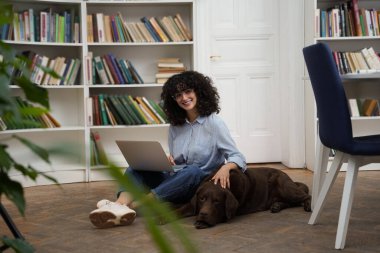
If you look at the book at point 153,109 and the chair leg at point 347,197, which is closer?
the chair leg at point 347,197

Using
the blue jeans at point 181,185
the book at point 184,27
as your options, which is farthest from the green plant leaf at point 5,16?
the book at point 184,27

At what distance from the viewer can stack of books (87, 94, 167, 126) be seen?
4.83 metres

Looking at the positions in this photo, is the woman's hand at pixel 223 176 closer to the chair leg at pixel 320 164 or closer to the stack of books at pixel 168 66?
the chair leg at pixel 320 164

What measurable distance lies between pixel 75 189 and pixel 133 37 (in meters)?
1.31

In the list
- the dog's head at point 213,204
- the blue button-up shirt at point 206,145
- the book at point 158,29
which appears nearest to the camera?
the dog's head at point 213,204

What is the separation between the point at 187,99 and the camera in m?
3.29

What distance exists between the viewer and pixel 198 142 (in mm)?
3260

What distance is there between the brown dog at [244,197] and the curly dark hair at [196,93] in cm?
40

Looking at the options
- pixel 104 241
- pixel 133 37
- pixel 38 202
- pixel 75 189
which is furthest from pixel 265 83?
pixel 104 241

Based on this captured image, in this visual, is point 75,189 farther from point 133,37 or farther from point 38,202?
point 133,37

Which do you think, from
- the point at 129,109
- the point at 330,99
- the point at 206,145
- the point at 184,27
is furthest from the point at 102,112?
the point at 330,99

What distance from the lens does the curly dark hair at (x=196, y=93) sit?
10.8 feet

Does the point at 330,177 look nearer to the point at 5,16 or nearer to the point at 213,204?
the point at 213,204

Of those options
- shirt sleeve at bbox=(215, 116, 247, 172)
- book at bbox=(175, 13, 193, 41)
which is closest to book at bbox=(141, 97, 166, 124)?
book at bbox=(175, 13, 193, 41)
